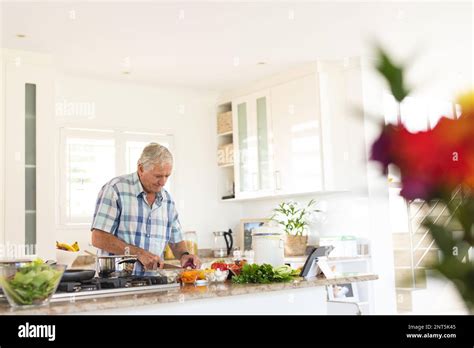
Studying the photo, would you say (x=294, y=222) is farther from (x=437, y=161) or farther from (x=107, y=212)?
(x=437, y=161)

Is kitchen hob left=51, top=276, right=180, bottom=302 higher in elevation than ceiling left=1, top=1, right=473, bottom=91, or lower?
lower

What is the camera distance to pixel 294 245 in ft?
17.1

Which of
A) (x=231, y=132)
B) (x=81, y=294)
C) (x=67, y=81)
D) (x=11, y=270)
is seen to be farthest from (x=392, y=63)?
(x=231, y=132)

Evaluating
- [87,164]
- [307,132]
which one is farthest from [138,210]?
[87,164]

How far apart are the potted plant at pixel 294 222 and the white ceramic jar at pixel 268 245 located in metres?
2.51

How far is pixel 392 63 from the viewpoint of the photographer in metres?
0.28

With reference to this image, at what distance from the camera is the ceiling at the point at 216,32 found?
153 inches

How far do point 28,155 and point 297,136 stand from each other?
231cm

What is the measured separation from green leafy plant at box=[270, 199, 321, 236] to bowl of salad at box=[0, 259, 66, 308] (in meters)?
3.60

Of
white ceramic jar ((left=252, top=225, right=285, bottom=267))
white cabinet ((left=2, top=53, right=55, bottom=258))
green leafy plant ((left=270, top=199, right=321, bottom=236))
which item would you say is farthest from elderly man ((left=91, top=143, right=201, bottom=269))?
green leafy plant ((left=270, top=199, right=321, bottom=236))

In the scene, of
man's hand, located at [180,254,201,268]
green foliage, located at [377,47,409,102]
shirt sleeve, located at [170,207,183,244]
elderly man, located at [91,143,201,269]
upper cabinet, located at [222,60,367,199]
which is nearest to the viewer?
green foliage, located at [377,47,409,102]

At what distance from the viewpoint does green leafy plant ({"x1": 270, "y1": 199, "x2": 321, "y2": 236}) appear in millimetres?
5380

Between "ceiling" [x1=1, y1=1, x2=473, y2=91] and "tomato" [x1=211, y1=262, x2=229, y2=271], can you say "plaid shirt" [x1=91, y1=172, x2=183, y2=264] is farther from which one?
A: "ceiling" [x1=1, y1=1, x2=473, y2=91]
